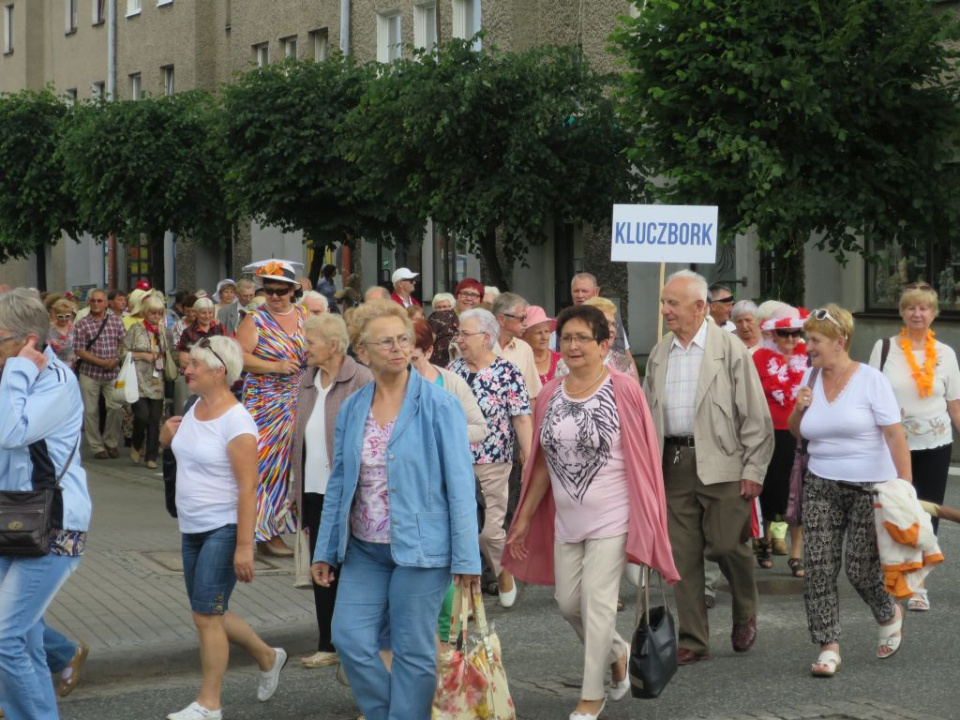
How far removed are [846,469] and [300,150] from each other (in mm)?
21350

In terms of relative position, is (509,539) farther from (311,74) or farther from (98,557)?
(311,74)

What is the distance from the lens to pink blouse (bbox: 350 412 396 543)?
232 inches

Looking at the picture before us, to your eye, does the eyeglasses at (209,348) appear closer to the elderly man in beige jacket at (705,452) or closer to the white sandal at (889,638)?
the elderly man in beige jacket at (705,452)

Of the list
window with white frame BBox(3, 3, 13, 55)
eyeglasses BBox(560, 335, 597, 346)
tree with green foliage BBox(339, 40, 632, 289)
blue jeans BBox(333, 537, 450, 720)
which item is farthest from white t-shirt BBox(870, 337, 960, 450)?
window with white frame BBox(3, 3, 13, 55)

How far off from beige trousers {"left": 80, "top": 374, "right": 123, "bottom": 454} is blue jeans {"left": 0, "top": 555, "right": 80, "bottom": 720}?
11.3m

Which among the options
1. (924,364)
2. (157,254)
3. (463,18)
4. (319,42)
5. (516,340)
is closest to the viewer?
(924,364)

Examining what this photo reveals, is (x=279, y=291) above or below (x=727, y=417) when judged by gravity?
above

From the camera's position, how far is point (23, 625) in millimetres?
5824

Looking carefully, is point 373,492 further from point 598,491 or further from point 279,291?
point 279,291

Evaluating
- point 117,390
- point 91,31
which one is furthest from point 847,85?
point 91,31

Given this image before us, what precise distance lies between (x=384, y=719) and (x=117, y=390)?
36.6 ft

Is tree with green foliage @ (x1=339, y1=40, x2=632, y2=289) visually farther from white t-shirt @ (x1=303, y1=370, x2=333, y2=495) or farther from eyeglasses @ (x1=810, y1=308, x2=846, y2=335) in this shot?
white t-shirt @ (x1=303, y1=370, x2=333, y2=495)

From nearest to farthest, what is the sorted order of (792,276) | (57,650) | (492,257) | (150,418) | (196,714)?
(196,714)
(57,650)
(150,418)
(792,276)
(492,257)

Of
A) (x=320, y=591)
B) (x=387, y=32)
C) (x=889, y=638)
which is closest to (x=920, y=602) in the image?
(x=889, y=638)
